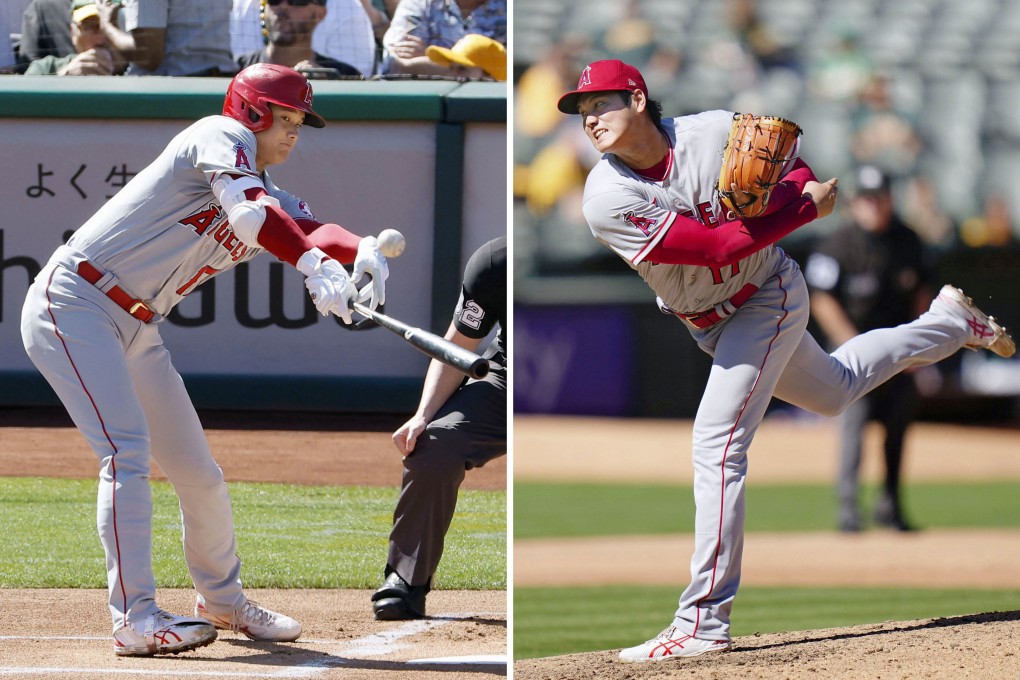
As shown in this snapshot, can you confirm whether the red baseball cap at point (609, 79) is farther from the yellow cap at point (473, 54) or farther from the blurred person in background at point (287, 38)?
the blurred person in background at point (287, 38)

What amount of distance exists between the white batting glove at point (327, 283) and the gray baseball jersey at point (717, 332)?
0.61m

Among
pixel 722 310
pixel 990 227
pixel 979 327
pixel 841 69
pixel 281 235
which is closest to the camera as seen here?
pixel 281 235

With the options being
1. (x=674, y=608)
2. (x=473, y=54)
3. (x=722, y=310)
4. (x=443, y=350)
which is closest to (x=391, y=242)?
(x=443, y=350)

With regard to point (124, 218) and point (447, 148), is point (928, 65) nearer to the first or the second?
point (447, 148)

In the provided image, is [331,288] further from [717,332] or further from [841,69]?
[841,69]

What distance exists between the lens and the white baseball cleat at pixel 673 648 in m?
3.00

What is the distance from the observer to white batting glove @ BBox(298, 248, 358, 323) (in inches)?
118

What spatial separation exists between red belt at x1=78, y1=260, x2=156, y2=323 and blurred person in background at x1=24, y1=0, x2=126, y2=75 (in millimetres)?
5263

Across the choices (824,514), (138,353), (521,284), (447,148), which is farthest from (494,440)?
(521,284)

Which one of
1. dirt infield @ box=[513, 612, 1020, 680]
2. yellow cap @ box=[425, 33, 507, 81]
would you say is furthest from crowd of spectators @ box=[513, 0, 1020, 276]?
dirt infield @ box=[513, 612, 1020, 680]

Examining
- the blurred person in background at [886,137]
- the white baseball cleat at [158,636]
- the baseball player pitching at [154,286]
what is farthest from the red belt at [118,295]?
the blurred person in background at [886,137]

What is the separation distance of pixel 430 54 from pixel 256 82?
507 centimetres

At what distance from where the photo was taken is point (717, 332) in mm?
3320

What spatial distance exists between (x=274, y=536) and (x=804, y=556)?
3252mm
